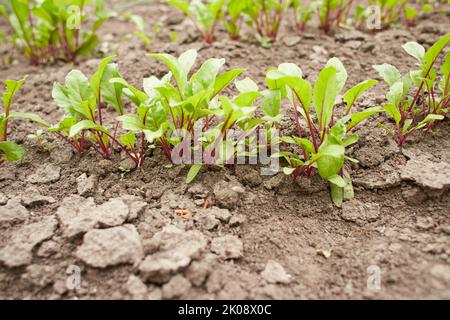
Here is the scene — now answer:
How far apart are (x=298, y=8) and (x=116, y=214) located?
2367 mm

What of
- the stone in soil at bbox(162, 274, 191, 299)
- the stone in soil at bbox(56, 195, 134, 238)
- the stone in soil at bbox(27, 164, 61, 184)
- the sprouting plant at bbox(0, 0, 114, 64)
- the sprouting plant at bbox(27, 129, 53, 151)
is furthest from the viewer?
the sprouting plant at bbox(0, 0, 114, 64)

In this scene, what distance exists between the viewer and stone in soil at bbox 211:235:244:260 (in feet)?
5.72

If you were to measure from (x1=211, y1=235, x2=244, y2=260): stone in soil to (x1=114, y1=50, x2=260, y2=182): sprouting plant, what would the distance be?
15.2 inches

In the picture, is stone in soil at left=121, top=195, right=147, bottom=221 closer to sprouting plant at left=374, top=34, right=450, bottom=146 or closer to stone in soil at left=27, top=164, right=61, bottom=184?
stone in soil at left=27, top=164, right=61, bottom=184

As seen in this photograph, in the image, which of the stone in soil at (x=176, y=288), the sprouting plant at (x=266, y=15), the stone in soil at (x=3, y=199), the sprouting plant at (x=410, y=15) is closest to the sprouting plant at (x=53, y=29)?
the sprouting plant at (x=266, y=15)

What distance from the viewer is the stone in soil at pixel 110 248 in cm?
164

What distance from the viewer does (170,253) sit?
167cm

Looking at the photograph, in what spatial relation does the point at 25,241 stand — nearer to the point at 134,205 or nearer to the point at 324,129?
the point at 134,205

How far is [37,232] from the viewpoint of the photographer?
1787mm

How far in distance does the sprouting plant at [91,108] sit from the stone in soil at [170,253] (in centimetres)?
55

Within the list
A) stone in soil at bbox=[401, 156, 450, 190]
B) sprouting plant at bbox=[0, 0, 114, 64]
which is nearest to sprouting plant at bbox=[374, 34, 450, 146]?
stone in soil at bbox=[401, 156, 450, 190]

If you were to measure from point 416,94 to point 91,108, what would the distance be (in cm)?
173
